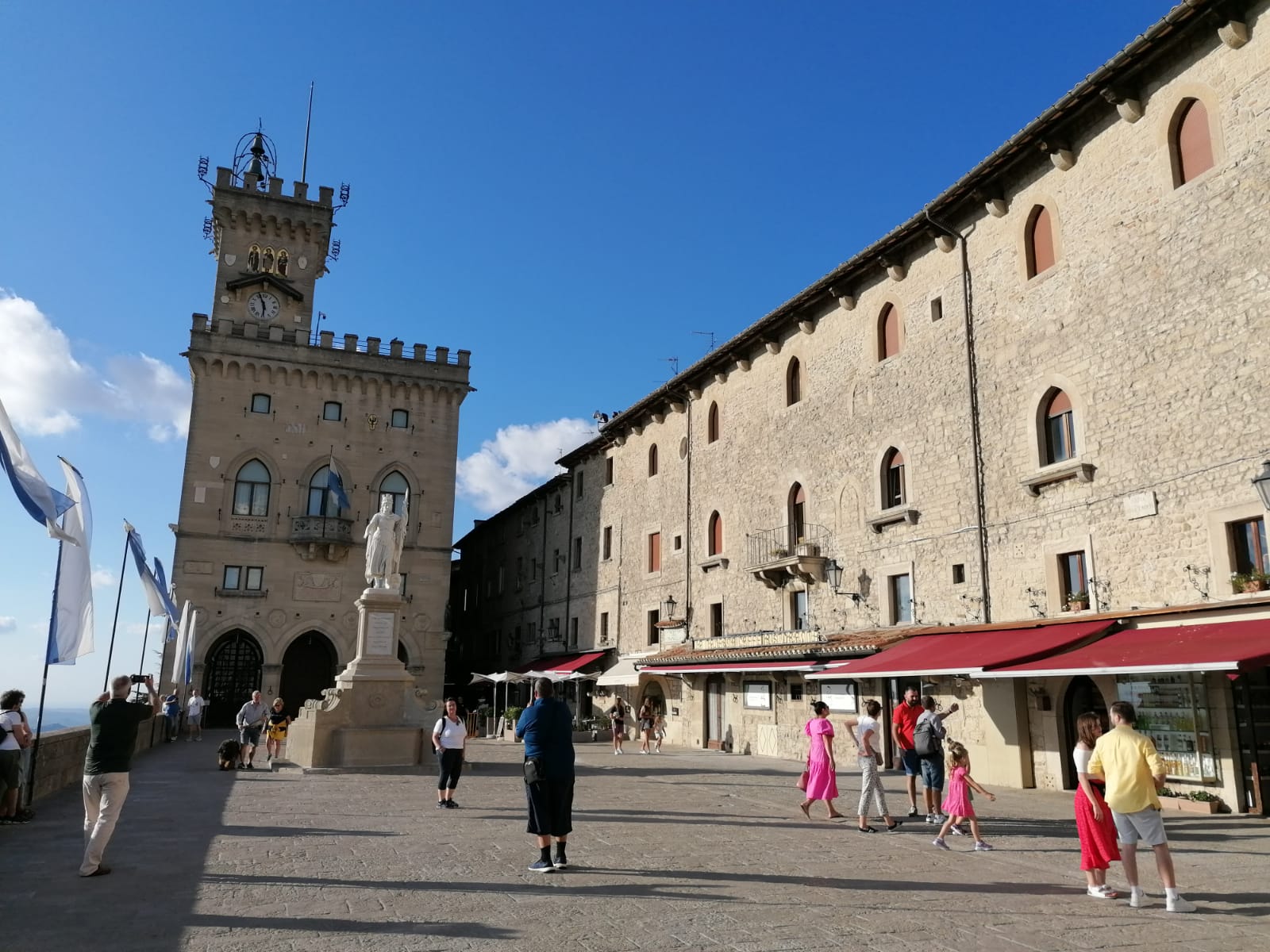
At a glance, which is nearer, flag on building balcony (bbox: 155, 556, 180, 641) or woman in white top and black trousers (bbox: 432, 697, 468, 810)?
woman in white top and black trousers (bbox: 432, 697, 468, 810)

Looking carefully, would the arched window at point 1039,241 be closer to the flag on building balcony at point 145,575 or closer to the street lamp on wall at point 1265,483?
the street lamp on wall at point 1265,483

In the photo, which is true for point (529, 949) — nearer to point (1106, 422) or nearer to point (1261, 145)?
point (1106, 422)

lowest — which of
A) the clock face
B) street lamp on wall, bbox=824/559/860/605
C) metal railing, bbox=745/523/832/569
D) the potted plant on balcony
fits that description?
the potted plant on balcony

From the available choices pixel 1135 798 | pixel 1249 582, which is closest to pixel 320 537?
pixel 1249 582

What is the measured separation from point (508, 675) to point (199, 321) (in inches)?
718

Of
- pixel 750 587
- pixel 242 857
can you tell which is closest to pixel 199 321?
pixel 750 587

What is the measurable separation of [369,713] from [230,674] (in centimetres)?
1941

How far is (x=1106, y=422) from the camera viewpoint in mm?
15305

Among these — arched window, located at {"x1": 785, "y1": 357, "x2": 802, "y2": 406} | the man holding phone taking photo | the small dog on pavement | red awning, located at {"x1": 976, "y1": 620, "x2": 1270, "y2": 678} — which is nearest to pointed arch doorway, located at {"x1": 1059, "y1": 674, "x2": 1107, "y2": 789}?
red awning, located at {"x1": 976, "y1": 620, "x2": 1270, "y2": 678}

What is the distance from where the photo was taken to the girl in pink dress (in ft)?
31.8

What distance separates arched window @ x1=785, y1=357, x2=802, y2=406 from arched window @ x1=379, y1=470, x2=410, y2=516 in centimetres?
1815

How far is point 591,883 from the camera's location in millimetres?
7727

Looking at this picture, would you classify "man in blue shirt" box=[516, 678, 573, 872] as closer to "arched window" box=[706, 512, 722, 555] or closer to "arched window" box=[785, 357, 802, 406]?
"arched window" box=[785, 357, 802, 406]

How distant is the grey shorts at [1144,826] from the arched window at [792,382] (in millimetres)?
18301
